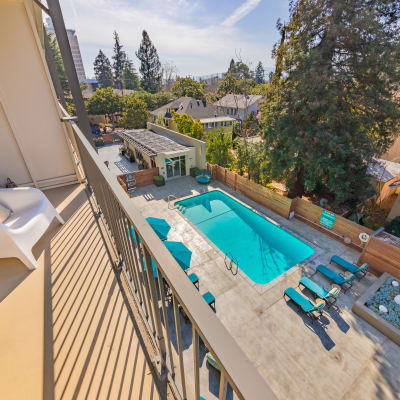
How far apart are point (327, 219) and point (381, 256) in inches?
102

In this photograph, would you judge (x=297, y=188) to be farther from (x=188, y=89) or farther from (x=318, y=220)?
(x=188, y=89)

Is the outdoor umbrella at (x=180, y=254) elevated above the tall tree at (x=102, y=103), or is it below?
below

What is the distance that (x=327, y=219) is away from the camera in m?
10.3

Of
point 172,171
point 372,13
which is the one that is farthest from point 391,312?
point 172,171

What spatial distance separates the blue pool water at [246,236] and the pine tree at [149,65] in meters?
43.4

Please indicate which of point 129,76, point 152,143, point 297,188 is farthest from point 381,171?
point 129,76

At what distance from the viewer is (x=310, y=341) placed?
6.13m

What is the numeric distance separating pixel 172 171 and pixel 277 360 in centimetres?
1290

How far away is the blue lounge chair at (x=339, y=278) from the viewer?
7.66m

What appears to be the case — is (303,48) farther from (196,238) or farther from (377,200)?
(196,238)

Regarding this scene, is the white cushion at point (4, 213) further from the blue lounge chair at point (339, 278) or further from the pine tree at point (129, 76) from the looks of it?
the pine tree at point (129, 76)

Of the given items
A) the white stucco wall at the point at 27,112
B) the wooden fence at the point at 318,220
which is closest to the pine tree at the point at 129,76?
the wooden fence at the point at 318,220

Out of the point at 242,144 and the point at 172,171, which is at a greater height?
the point at 242,144

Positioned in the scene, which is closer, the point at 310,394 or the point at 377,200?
the point at 310,394
